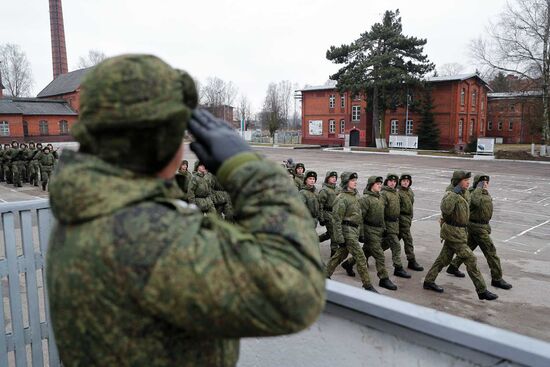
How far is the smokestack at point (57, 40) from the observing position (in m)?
64.7

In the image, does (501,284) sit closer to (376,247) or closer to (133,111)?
(376,247)

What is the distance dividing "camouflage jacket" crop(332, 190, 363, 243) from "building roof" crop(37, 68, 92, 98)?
54856 mm

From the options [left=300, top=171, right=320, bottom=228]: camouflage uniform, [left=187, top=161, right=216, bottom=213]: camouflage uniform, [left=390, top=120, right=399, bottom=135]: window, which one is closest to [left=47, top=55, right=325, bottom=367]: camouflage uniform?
[left=300, top=171, right=320, bottom=228]: camouflage uniform

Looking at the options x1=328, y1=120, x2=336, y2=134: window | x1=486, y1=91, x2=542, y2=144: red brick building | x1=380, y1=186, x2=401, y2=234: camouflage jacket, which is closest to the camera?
x1=380, y1=186, x2=401, y2=234: camouflage jacket

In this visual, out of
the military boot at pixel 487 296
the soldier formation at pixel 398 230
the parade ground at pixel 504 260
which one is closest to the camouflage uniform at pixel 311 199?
the parade ground at pixel 504 260

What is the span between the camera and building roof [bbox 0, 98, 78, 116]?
45.3m

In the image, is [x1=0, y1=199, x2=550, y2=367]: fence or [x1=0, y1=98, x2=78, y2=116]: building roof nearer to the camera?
[x1=0, y1=199, x2=550, y2=367]: fence

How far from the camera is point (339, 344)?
2.00 metres

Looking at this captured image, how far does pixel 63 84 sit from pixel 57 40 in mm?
10636

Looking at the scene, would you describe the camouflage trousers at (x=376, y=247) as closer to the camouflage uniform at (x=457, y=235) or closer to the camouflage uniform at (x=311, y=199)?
the camouflage uniform at (x=457, y=235)

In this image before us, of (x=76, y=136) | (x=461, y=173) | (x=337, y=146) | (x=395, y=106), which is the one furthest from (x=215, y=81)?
(x=76, y=136)

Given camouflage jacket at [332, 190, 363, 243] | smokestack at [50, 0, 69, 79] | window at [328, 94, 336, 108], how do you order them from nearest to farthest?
camouflage jacket at [332, 190, 363, 243]
window at [328, 94, 336, 108]
smokestack at [50, 0, 69, 79]

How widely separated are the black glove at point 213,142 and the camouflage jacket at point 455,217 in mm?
6728

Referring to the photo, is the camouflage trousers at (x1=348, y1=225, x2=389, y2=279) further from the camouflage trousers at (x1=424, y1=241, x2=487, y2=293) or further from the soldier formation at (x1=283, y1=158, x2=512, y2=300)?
the camouflage trousers at (x1=424, y1=241, x2=487, y2=293)
